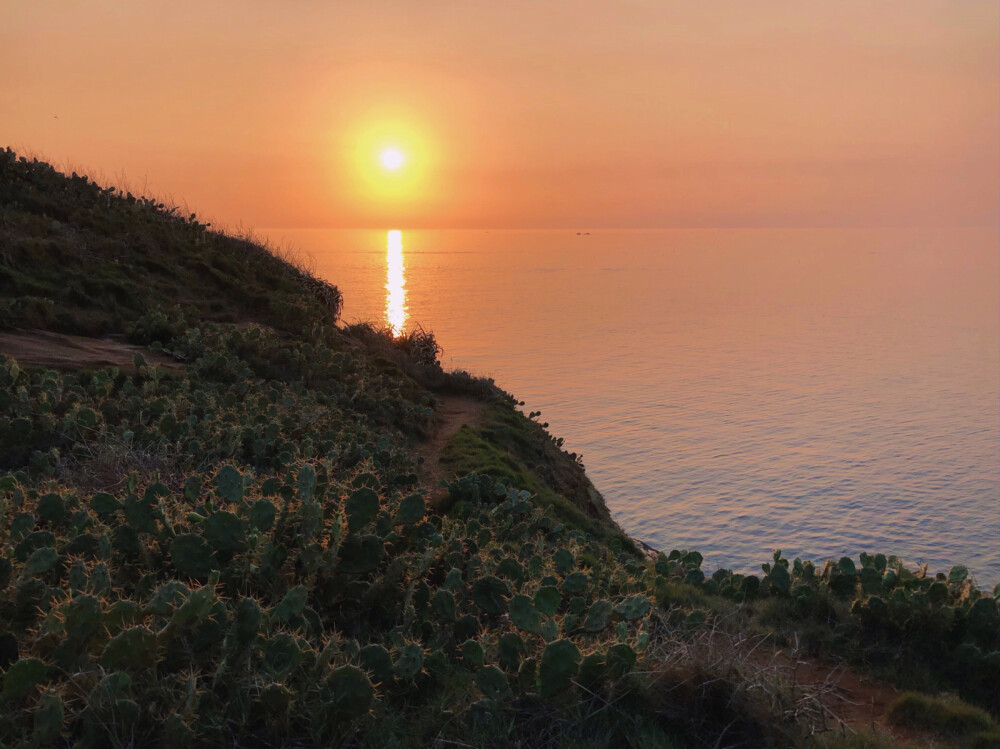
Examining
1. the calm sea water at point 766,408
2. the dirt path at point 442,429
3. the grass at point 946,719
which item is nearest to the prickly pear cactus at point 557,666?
the grass at point 946,719

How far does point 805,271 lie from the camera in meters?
143

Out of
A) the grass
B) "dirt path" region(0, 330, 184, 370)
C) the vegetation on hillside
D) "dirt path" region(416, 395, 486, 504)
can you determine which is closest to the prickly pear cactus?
the vegetation on hillside

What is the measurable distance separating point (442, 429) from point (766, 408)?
2397 centimetres

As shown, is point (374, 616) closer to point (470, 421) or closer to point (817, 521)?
point (470, 421)

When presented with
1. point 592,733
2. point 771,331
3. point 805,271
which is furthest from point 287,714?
point 805,271

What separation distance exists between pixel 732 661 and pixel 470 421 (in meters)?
13.1

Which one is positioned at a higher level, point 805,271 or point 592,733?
point 805,271

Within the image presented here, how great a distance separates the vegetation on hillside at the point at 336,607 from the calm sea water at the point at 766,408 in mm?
11789

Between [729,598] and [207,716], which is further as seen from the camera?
[729,598]

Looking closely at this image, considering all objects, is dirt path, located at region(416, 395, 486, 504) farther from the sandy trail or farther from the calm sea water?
the calm sea water

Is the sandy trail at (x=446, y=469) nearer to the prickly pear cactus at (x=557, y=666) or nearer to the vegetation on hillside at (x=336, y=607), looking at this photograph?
the vegetation on hillside at (x=336, y=607)

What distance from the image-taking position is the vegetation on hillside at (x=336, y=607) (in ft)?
11.7

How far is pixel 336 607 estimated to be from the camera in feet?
16.5

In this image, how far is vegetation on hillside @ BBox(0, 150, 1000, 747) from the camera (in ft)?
11.7
